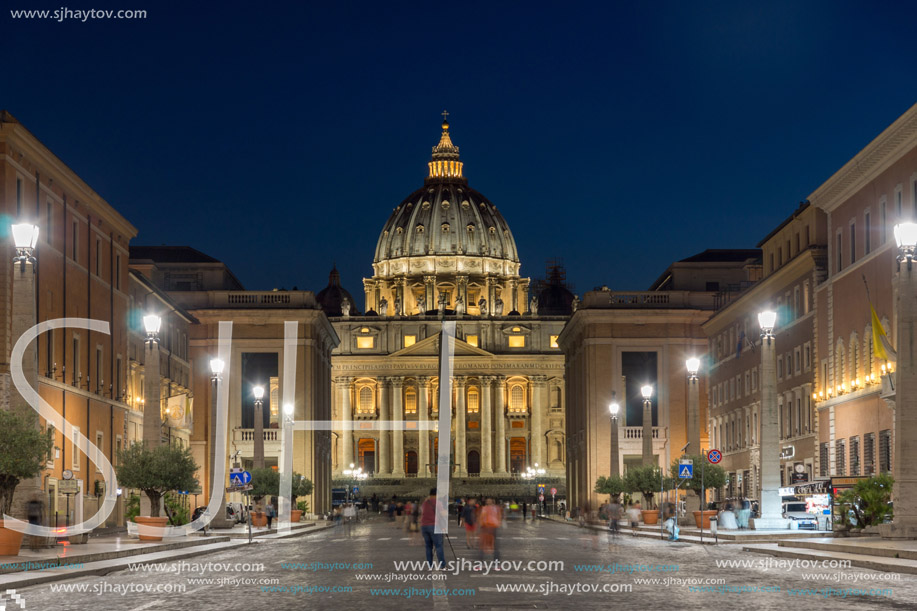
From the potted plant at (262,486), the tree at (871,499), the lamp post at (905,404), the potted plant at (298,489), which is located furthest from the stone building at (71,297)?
the lamp post at (905,404)

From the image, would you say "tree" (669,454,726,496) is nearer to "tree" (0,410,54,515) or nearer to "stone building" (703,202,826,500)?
"stone building" (703,202,826,500)

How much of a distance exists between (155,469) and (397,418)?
13166cm

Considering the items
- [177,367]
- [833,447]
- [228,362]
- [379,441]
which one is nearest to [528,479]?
[379,441]

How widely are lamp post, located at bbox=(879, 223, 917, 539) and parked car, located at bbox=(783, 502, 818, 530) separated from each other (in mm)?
15731

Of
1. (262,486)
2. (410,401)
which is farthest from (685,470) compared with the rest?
(410,401)

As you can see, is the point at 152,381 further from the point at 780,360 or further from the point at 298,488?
the point at 298,488

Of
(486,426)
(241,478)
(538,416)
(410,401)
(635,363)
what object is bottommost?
(241,478)

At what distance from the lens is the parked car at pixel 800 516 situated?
51.4 meters

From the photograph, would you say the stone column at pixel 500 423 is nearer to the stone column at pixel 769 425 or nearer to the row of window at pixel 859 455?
the row of window at pixel 859 455

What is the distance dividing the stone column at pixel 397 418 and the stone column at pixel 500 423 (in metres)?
12.0

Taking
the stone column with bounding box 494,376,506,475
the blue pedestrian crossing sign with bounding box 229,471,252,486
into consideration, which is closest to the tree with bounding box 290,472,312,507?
the blue pedestrian crossing sign with bounding box 229,471,252,486

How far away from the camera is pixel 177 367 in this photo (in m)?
85.6

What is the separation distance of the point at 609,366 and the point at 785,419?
3340 cm

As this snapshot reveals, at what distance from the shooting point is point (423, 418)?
577 ft
